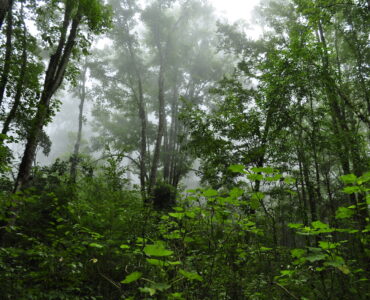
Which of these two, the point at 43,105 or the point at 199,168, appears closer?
the point at 43,105

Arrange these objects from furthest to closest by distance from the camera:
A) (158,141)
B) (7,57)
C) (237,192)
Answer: (158,141), (7,57), (237,192)

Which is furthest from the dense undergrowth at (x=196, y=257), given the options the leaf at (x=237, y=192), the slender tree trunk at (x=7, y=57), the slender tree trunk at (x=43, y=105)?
the slender tree trunk at (x=7, y=57)

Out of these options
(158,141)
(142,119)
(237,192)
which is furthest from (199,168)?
(237,192)

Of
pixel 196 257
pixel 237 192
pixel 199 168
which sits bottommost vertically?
pixel 196 257

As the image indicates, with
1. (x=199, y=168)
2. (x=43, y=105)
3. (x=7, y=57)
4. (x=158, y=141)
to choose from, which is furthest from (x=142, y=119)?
(x=43, y=105)

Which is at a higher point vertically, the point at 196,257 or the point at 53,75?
the point at 53,75

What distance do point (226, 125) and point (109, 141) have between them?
11.6 m

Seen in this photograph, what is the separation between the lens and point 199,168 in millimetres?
8531

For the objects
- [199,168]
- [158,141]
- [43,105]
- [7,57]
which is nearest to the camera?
[43,105]

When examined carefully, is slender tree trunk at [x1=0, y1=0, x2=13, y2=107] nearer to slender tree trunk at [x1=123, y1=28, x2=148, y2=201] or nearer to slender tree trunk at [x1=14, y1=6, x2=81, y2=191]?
slender tree trunk at [x1=14, y1=6, x2=81, y2=191]

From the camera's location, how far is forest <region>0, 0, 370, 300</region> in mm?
2080

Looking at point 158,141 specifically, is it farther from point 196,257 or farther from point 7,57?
point 196,257

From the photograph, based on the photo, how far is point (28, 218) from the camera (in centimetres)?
509

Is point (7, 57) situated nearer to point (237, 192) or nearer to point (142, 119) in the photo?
point (237, 192)
